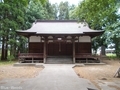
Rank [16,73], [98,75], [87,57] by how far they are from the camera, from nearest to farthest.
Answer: [98,75], [16,73], [87,57]

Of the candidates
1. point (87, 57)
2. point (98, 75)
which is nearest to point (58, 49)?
point (87, 57)

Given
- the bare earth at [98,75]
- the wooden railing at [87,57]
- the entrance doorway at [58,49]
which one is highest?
the entrance doorway at [58,49]

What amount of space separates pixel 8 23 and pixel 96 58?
10.6 metres

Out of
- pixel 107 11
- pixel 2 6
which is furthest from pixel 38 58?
pixel 107 11

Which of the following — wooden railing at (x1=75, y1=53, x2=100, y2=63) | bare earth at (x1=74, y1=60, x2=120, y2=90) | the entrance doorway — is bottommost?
bare earth at (x1=74, y1=60, x2=120, y2=90)

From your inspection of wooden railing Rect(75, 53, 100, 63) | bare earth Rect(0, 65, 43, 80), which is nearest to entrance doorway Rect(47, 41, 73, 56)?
wooden railing Rect(75, 53, 100, 63)

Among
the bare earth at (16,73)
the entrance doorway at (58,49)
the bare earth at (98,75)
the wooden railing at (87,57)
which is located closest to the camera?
the bare earth at (98,75)

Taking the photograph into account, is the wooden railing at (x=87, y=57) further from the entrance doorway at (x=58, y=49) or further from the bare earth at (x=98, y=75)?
the bare earth at (x=98, y=75)

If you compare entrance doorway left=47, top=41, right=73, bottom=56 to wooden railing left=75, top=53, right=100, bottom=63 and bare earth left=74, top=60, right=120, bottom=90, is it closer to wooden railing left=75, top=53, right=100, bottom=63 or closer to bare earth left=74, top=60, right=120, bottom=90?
wooden railing left=75, top=53, right=100, bottom=63

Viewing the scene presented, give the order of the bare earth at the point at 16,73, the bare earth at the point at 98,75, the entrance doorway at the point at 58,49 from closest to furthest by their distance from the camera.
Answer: the bare earth at the point at 98,75 → the bare earth at the point at 16,73 → the entrance doorway at the point at 58,49

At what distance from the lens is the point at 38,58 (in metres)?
17.2

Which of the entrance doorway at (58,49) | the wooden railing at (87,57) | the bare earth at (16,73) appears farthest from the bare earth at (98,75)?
the entrance doorway at (58,49)

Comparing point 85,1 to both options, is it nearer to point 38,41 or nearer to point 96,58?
point 96,58

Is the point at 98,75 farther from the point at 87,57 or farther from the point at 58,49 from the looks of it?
the point at 58,49
